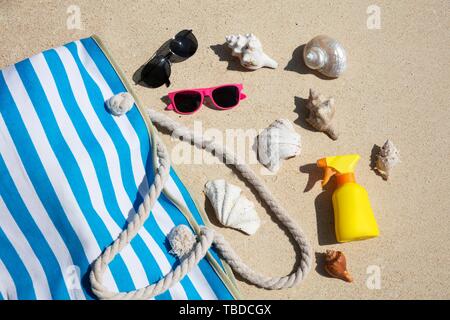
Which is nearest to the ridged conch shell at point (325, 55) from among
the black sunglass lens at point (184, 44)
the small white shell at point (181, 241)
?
the black sunglass lens at point (184, 44)

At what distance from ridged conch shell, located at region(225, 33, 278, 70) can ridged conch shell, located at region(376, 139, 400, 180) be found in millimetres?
757

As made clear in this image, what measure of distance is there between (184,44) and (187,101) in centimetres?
28

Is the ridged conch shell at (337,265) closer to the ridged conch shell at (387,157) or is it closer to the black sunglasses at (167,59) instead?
the ridged conch shell at (387,157)

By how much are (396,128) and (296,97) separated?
0.55 metres

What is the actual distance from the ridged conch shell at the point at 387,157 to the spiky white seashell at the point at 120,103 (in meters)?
1.25

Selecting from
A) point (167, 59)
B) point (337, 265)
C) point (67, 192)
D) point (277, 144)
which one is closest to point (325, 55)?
point (277, 144)

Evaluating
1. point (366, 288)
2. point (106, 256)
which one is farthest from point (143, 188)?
point (366, 288)

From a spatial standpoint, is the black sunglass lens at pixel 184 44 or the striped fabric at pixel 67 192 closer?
the striped fabric at pixel 67 192

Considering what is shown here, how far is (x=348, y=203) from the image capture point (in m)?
2.07

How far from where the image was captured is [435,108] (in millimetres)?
2316

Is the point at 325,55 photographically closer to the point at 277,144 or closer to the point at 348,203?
the point at 277,144

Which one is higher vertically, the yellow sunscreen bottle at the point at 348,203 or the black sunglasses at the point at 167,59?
the black sunglasses at the point at 167,59

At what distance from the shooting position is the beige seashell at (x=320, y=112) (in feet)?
6.97

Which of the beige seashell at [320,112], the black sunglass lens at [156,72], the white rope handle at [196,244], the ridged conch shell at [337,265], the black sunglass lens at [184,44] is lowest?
the ridged conch shell at [337,265]
